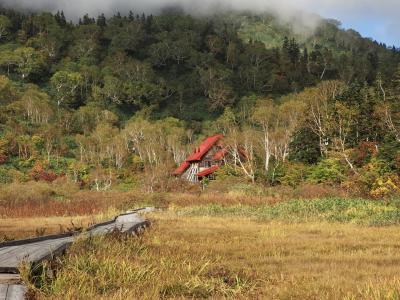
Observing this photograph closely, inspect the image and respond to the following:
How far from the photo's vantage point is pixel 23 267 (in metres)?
6.10

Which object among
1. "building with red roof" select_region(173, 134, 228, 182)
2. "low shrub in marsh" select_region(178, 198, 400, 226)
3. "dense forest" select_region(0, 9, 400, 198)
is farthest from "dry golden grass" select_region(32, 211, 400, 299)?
"building with red roof" select_region(173, 134, 228, 182)

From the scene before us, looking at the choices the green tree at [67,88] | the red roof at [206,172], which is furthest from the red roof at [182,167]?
the green tree at [67,88]

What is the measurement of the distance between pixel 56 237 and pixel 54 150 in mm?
65020

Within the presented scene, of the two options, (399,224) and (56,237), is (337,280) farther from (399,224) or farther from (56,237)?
(399,224)

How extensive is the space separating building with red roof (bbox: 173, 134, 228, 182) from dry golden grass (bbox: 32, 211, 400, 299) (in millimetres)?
57470

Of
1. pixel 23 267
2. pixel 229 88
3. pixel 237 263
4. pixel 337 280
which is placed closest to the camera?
pixel 23 267

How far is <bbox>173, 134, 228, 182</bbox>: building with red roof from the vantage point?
7256cm

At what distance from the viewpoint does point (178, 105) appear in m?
113

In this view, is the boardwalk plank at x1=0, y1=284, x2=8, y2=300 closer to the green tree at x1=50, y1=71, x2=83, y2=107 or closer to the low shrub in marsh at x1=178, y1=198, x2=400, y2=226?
the low shrub in marsh at x1=178, y1=198, x2=400, y2=226

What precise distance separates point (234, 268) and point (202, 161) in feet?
213

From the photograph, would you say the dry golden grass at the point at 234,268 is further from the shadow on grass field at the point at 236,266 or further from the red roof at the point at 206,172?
the red roof at the point at 206,172

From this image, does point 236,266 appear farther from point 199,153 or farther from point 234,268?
point 199,153

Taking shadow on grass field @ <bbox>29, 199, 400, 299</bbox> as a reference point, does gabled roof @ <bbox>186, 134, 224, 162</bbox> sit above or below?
above

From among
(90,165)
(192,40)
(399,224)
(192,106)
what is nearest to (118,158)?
(90,165)
